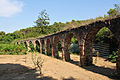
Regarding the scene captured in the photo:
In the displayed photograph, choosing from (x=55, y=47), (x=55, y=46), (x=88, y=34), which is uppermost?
(x=88, y=34)

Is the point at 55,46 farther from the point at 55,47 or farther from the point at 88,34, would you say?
the point at 88,34

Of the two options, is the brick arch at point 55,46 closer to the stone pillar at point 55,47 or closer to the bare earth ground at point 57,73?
the stone pillar at point 55,47

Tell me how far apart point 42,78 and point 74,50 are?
15.0 m

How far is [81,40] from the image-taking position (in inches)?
397

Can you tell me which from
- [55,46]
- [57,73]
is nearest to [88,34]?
[57,73]

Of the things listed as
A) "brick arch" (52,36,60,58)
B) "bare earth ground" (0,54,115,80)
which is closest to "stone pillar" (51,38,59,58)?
"brick arch" (52,36,60,58)

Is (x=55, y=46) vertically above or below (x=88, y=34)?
below

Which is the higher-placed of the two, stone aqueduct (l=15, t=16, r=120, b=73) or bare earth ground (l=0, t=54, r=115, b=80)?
stone aqueduct (l=15, t=16, r=120, b=73)

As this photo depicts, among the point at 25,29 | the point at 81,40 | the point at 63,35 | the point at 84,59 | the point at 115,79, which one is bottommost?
the point at 115,79

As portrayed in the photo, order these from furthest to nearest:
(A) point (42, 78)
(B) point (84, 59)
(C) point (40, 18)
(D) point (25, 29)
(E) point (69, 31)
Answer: (D) point (25, 29), (C) point (40, 18), (E) point (69, 31), (B) point (84, 59), (A) point (42, 78)

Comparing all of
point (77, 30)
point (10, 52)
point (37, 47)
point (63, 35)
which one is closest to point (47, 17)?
point (37, 47)

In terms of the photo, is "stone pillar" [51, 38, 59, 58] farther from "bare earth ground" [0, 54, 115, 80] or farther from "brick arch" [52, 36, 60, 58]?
"bare earth ground" [0, 54, 115, 80]

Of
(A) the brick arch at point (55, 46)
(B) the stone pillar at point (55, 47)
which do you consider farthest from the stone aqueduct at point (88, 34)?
(B) the stone pillar at point (55, 47)

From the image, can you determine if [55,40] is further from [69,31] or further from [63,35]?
[69,31]
